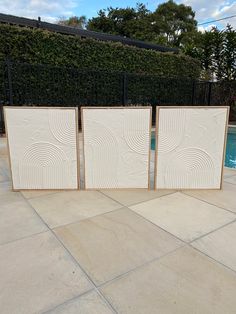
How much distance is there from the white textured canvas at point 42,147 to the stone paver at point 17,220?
1.15 feet

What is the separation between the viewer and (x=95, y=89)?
28.4 feet

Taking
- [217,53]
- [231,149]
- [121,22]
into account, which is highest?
[121,22]

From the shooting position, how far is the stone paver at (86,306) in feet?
4.33

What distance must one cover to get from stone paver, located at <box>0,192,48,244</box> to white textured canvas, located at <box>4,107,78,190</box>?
1.15 ft

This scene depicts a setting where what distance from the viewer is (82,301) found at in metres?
1.39

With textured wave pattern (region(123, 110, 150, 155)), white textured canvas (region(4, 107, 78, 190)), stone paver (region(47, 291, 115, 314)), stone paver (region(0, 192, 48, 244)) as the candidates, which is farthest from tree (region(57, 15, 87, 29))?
stone paver (region(47, 291, 115, 314))

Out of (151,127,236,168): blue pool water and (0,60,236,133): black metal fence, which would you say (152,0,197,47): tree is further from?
(151,127,236,168): blue pool water

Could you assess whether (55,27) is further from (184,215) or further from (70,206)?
(184,215)

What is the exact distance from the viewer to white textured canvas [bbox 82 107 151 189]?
2.96 m

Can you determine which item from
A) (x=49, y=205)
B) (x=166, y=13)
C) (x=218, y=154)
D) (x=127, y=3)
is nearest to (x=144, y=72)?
(x=218, y=154)

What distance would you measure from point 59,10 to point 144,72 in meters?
16.9

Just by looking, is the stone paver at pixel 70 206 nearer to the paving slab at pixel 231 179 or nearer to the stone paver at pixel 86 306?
the stone paver at pixel 86 306

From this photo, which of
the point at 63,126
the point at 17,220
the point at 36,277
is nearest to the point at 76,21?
the point at 63,126

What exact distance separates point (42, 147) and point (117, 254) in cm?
170
